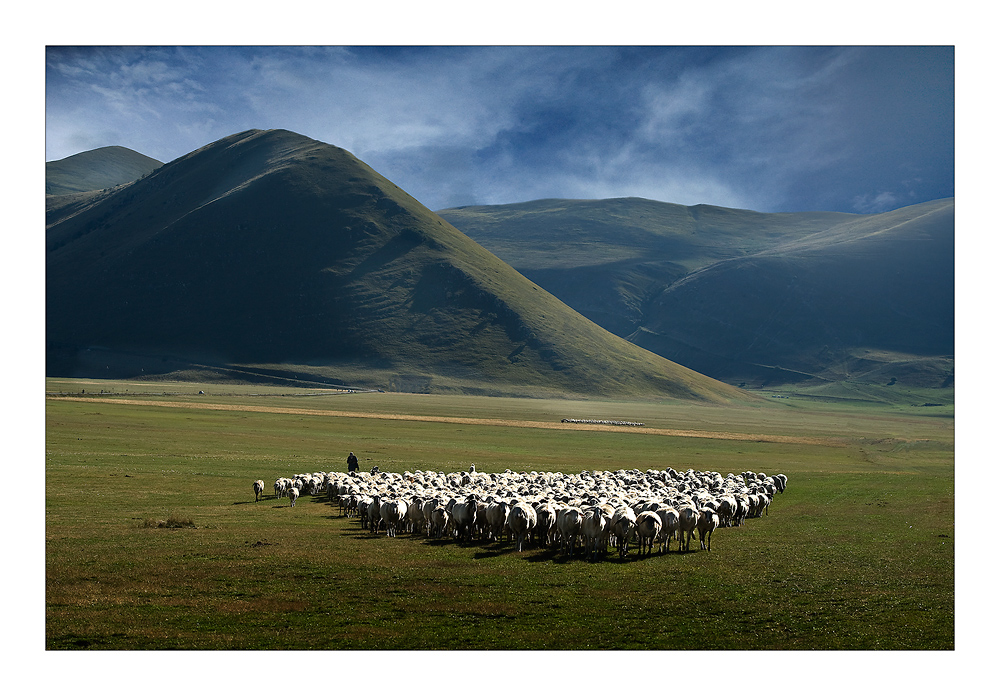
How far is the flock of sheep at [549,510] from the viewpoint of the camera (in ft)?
67.5

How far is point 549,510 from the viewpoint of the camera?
71.9ft

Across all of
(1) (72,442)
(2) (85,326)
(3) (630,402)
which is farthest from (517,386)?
(1) (72,442)

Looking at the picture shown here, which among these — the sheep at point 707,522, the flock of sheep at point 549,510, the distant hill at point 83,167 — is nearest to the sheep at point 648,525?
the flock of sheep at point 549,510

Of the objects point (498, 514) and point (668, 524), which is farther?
point (498, 514)

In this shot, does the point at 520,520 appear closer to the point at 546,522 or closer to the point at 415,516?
the point at 546,522

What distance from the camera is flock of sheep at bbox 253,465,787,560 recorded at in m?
20.6

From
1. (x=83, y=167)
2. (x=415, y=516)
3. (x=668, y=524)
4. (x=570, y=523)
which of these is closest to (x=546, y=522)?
(x=570, y=523)

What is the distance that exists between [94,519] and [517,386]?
158 metres

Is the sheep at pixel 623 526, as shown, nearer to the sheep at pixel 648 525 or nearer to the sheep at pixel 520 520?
the sheep at pixel 648 525

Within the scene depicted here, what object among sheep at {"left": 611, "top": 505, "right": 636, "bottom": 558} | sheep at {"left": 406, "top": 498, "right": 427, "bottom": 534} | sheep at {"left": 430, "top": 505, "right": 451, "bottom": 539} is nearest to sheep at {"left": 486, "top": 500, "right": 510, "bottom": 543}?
sheep at {"left": 430, "top": 505, "right": 451, "bottom": 539}

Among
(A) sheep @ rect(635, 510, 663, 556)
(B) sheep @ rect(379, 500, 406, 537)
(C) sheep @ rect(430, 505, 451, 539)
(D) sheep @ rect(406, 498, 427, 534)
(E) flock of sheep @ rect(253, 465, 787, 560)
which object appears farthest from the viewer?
(D) sheep @ rect(406, 498, 427, 534)

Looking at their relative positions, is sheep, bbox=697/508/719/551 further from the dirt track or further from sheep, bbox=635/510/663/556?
the dirt track

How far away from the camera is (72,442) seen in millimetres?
44875

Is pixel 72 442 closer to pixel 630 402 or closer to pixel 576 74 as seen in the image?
pixel 576 74
